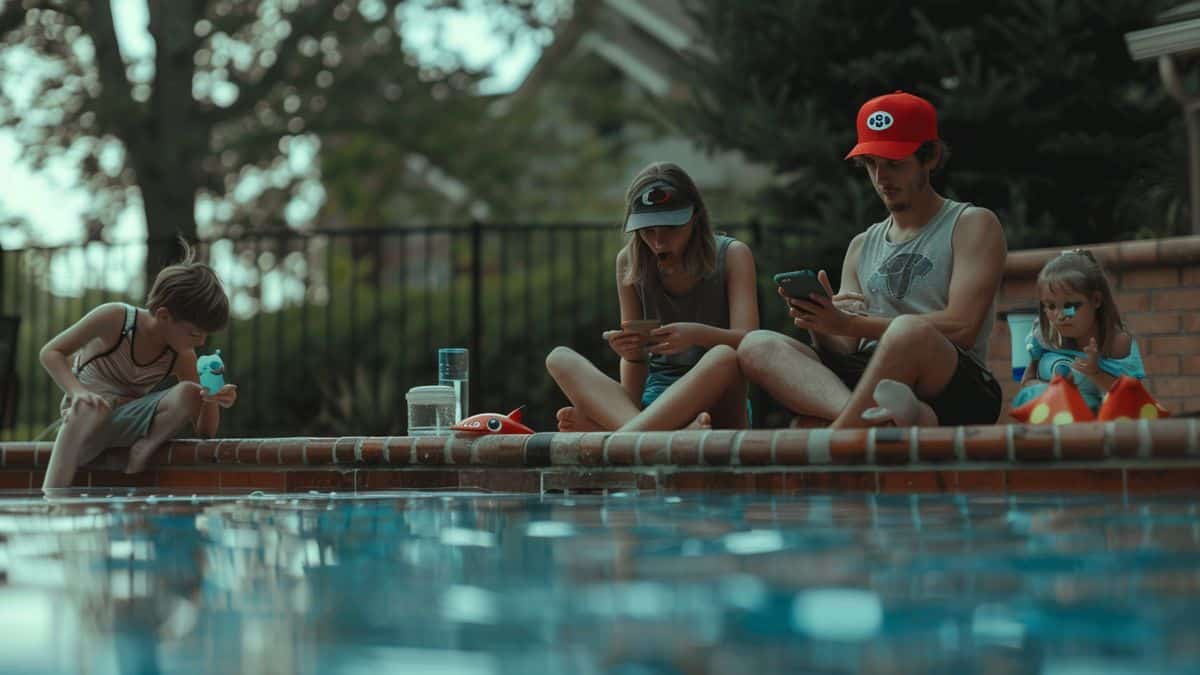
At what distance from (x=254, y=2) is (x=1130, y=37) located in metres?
8.60

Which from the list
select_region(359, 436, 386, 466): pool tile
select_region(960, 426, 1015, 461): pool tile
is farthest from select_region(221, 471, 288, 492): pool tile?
select_region(960, 426, 1015, 461): pool tile

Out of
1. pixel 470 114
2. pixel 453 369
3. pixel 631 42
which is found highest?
pixel 631 42

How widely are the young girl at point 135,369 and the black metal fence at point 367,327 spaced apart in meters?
3.56

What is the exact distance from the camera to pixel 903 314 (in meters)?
4.57

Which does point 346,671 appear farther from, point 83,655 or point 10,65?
point 10,65

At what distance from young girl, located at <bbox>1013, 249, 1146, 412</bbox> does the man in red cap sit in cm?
18

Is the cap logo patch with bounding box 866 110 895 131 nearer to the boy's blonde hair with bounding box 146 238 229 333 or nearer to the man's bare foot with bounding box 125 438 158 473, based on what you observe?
the boy's blonde hair with bounding box 146 238 229 333

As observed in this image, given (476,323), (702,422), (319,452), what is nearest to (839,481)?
(702,422)

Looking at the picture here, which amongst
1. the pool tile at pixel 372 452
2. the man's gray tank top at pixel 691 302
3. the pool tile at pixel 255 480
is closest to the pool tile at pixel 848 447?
the man's gray tank top at pixel 691 302

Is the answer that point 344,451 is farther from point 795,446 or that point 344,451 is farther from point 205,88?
point 205,88

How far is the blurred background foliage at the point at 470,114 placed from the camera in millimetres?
8375

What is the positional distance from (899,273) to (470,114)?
41.1 feet

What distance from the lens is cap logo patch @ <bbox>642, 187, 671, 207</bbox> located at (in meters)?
4.80

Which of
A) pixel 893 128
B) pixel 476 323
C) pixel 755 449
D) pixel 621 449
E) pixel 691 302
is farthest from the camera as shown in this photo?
pixel 476 323
